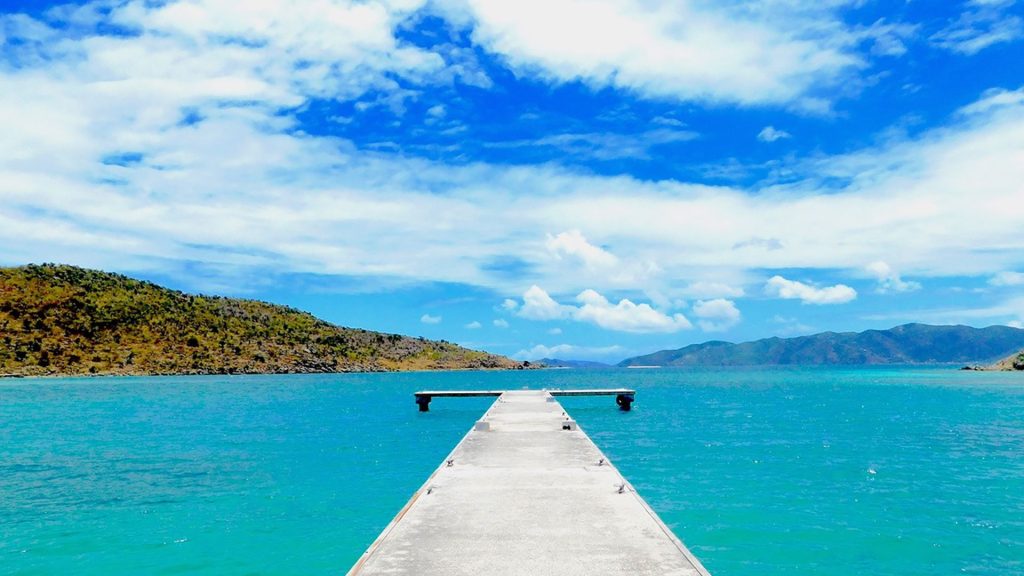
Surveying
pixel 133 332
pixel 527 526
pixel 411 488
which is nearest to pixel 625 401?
pixel 411 488

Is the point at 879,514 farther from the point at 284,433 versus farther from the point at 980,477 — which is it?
the point at 284,433

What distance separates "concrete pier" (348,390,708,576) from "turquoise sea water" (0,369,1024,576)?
10.4 feet

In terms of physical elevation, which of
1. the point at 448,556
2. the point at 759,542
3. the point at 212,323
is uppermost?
the point at 212,323

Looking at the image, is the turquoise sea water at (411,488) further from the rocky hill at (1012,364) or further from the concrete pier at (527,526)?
the rocky hill at (1012,364)

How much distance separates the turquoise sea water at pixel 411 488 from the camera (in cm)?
1667

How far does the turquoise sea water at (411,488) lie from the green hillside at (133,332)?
280ft

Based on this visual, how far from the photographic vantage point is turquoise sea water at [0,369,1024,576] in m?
16.7

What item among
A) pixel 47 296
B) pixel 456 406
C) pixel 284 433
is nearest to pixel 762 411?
pixel 456 406

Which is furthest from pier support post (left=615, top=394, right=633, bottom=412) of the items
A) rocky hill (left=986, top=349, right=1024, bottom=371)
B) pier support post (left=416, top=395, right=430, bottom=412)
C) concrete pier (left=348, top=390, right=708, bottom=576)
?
rocky hill (left=986, top=349, right=1024, bottom=371)

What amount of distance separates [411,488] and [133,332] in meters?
133

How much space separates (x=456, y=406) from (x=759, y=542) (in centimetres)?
5083

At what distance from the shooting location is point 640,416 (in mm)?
53125

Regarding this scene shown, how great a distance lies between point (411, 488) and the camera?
24.3 meters

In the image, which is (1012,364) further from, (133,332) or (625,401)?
(133,332)
